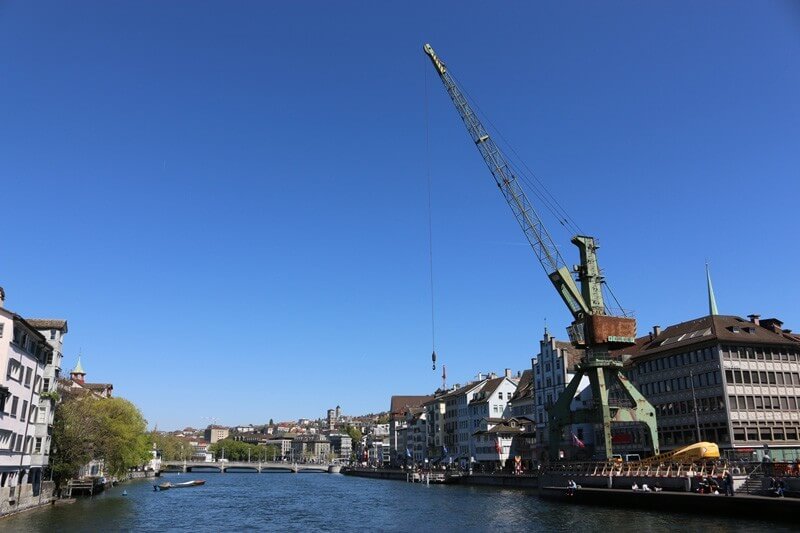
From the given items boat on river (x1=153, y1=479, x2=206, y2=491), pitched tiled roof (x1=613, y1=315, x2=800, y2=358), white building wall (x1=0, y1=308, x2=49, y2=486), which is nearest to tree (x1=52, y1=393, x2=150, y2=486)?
white building wall (x1=0, y1=308, x2=49, y2=486)

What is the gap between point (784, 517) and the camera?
143ft

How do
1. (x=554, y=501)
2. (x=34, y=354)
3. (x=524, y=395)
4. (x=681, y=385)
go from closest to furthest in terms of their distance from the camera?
(x=34, y=354)
(x=554, y=501)
(x=681, y=385)
(x=524, y=395)

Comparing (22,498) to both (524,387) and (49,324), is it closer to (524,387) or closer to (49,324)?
(49,324)

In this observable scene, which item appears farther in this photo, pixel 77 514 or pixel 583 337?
pixel 583 337

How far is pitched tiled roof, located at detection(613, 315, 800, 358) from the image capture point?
8681 centimetres

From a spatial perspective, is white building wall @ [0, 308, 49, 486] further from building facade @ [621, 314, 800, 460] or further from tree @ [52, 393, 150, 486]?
building facade @ [621, 314, 800, 460]

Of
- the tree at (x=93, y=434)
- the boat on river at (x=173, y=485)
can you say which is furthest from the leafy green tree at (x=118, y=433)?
the boat on river at (x=173, y=485)

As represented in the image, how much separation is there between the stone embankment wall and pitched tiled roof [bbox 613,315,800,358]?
6664 cm

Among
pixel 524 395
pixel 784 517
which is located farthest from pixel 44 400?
pixel 524 395

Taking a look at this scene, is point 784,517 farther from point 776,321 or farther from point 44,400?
point 44,400

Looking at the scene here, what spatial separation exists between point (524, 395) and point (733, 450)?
55141mm

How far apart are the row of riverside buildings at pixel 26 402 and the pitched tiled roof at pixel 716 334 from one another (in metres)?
65.7

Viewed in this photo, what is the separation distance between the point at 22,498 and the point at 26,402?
831cm

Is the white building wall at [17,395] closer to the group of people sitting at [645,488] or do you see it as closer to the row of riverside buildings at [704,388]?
the group of people sitting at [645,488]
